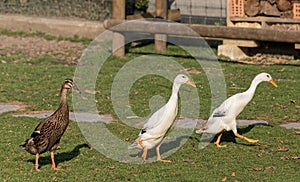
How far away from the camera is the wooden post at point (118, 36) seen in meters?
16.7

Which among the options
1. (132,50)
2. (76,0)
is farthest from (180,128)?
(76,0)

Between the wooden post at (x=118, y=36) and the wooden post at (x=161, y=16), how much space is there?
3.13ft

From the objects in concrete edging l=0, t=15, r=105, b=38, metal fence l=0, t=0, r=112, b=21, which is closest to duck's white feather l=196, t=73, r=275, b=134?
concrete edging l=0, t=15, r=105, b=38

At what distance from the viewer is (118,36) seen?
16812mm

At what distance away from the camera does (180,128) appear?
36.4 ft

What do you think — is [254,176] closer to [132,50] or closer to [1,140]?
[1,140]

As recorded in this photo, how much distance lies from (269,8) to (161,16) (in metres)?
2.50

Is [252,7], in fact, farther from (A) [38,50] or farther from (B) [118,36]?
(A) [38,50]

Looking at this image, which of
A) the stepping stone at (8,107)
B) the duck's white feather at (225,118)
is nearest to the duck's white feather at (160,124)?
the duck's white feather at (225,118)

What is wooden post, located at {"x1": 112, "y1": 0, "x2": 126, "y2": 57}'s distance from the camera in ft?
54.8

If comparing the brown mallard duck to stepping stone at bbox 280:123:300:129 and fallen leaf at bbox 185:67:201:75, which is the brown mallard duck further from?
fallen leaf at bbox 185:67:201:75

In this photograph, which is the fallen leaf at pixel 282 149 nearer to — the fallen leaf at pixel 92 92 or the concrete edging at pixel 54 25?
the fallen leaf at pixel 92 92

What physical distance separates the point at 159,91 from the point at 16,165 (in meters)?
4.88

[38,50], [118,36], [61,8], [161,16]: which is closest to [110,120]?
[118,36]
